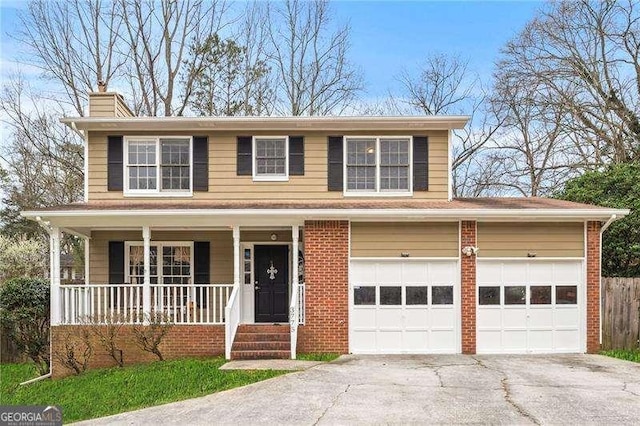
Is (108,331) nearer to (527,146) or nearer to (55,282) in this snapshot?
(55,282)

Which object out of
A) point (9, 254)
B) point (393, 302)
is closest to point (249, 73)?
point (9, 254)

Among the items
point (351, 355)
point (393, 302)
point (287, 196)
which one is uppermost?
point (287, 196)

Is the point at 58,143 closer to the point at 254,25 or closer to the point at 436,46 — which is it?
the point at 254,25

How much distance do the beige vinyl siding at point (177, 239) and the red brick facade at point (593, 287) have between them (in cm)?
821

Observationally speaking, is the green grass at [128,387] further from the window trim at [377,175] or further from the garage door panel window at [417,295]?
the window trim at [377,175]

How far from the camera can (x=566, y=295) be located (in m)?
12.2

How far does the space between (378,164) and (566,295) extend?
5182 mm

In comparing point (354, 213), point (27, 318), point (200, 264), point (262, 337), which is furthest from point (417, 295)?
point (27, 318)

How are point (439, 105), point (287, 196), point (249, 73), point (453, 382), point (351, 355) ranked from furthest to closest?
point (439, 105) < point (249, 73) < point (287, 196) < point (351, 355) < point (453, 382)

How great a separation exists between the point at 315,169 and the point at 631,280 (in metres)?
7.69

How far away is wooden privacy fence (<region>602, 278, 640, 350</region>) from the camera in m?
12.3

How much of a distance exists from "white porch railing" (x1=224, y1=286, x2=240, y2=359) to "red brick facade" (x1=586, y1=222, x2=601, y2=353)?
768 centimetres

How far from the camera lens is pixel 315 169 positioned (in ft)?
44.5

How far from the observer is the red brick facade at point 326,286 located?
11750mm
